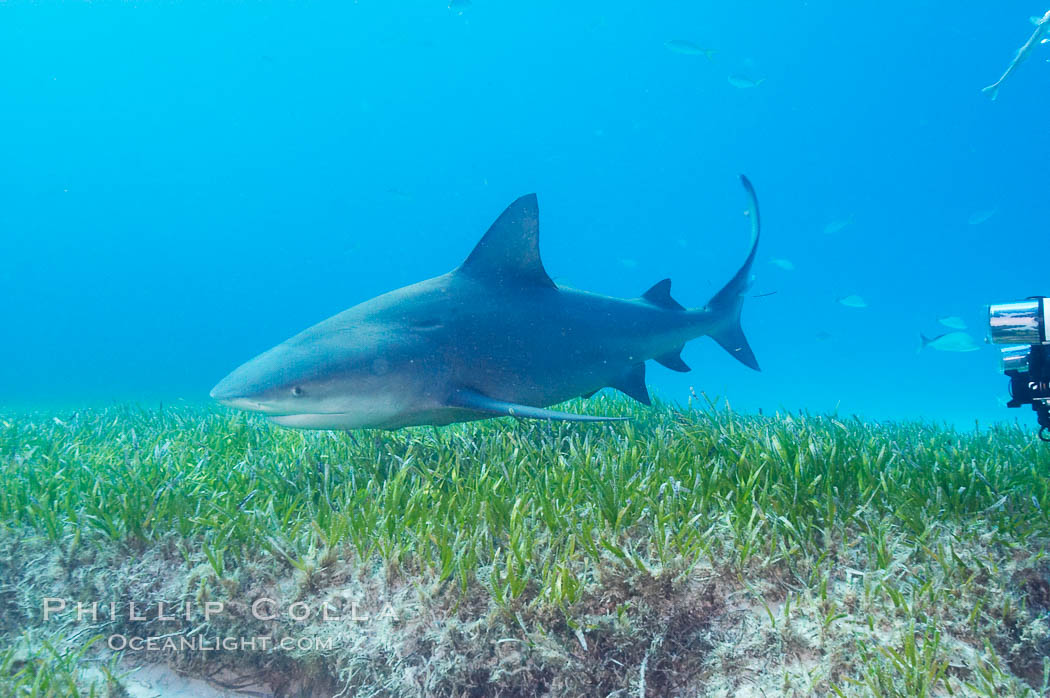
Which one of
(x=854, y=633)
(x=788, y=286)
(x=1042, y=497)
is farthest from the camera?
(x=788, y=286)

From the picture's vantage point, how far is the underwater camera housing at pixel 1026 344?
2570 millimetres

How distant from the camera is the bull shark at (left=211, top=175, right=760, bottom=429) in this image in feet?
11.3

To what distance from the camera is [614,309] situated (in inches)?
205

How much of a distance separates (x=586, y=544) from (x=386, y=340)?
85.5 inches

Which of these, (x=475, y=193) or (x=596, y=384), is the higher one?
(x=475, y=193)

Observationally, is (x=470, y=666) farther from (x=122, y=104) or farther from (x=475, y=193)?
(x=122, y=104)

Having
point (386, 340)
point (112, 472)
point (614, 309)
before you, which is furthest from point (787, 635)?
point (112, 472)

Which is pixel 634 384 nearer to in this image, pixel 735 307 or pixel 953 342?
pixel 735 307

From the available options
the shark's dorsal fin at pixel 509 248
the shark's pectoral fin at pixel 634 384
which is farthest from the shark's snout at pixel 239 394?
the shark's pectoral fin at pixel 634 384

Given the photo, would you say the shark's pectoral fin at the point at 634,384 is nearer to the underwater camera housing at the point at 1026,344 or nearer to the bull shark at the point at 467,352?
the bull shark at the point at 467,352

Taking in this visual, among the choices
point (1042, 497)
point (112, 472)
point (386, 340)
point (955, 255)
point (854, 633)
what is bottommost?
point (854, 633)

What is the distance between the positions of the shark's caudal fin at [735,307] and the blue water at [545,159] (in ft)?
166

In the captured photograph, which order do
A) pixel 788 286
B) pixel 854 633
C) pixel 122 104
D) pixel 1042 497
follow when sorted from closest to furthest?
pixel 854 633, pixel 1042 497, pixel 122 104, pixel 788 286

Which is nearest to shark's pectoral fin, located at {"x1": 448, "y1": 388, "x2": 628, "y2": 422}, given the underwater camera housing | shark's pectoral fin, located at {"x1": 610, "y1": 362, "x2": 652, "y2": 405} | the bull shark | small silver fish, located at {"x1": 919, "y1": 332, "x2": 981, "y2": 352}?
the bull shark
